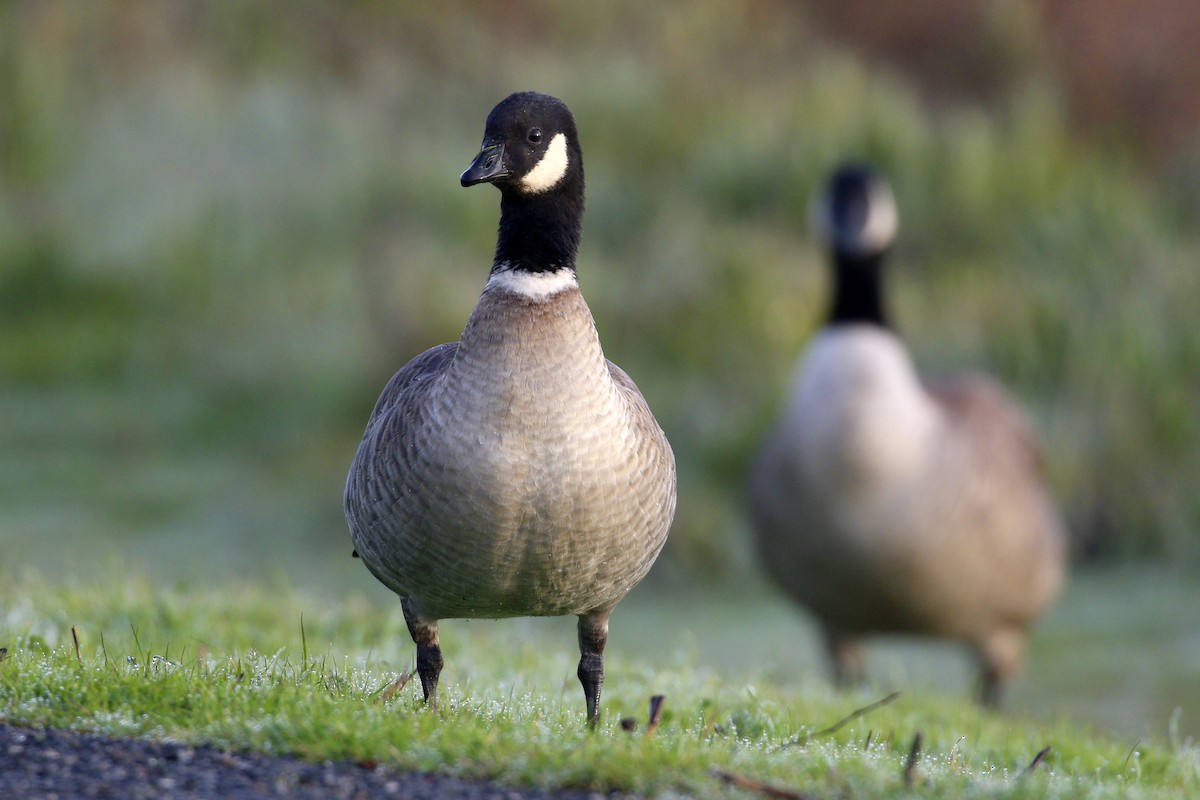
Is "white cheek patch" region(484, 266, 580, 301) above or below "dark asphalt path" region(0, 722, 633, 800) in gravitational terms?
above

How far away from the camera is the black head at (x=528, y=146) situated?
4.92 m

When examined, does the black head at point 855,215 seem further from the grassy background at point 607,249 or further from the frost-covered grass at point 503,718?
the frost-covered grass at point 503,718

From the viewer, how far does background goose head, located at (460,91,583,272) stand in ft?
16.2

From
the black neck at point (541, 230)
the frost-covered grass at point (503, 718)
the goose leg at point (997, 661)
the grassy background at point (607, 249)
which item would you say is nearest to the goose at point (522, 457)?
the black neck at point (541, 230)

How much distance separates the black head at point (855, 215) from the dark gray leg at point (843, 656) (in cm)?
246

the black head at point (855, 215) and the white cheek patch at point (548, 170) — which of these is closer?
the white cheek patch at point (548, 170)

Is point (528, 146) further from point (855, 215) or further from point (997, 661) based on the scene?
point (997, 661)

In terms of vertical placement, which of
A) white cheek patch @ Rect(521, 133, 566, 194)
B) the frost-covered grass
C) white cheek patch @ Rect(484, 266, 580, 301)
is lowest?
the frost-covered grass

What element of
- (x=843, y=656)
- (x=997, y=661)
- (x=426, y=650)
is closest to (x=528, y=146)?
(x=426, y=650)

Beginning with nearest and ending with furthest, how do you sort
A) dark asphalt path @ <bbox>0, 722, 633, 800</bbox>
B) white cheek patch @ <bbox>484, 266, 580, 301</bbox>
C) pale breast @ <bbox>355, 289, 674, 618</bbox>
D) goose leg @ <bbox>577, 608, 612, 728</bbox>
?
1. dark asphalt path @ <bbox>0, 722, 633, 800</bbox>
2. pale breast @ <bbox>355, 289, 674, 618</bbox>
3. white cheek patch @ <bbox>484, 266, 580, 301</bbox>
4. goose leg @ <bbox>577, 608, 612, 728</bbox>

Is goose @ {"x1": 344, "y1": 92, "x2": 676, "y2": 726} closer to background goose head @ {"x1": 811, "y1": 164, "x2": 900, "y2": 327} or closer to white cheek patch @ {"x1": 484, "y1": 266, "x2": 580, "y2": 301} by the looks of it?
white cheek patch @ {"x1": 484, "y1": 266, "x2": 580, "y2": 301}

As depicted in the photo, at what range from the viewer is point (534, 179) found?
4965mm

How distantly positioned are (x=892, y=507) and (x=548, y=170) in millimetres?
4992

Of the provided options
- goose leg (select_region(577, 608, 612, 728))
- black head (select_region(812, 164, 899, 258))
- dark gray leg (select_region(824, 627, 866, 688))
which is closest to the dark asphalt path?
goose leg (select_region(577, 608, 612, 728))
